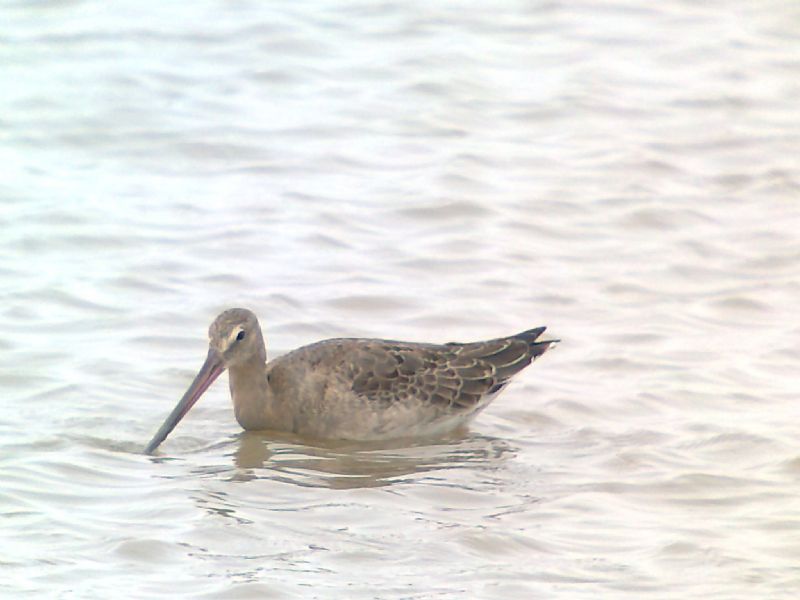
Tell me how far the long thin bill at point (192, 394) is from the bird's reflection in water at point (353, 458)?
14.0 inches

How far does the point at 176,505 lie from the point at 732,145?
8.17 meters

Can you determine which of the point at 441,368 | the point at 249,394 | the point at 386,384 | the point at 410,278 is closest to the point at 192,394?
the point at 249,394

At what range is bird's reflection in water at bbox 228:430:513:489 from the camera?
8500 mm

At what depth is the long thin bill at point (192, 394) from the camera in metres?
8.77

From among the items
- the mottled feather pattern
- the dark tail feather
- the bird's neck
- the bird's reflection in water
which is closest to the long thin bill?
the bird's neck

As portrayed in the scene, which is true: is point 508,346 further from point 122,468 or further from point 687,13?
point 687,13

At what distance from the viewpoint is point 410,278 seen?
38.7 feet

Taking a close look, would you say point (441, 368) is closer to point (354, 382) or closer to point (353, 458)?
point (354, 382)

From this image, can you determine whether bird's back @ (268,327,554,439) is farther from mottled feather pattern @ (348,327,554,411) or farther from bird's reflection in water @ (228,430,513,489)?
bird's reflection in water @ (228,430,513,489)

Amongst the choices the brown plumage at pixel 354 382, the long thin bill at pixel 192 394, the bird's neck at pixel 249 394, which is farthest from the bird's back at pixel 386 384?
the long thin bill at pixel 192 394

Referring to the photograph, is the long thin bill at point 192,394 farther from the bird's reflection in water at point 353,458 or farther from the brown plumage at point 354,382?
the bird's reflection in water at point 353,458

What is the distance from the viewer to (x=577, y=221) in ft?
42.6

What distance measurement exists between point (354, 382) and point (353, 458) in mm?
697

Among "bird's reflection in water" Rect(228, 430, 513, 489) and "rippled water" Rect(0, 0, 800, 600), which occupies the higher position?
"rippled water" Rect(0, 0, 800, 600)
